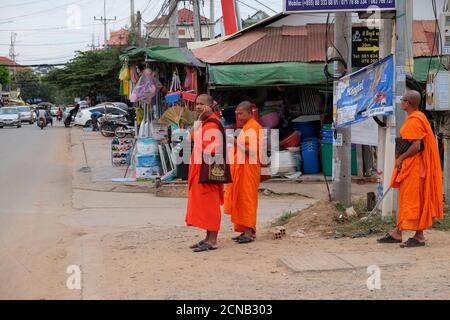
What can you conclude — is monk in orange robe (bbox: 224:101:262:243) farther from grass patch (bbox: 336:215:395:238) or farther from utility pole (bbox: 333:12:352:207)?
utility pole (bbox: 333:12:352:207)

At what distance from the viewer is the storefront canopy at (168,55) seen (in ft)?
45.6

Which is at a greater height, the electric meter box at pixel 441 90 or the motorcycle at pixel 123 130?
the electric meter box at pixel 441 90

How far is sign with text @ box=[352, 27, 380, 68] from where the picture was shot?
10.0 metres

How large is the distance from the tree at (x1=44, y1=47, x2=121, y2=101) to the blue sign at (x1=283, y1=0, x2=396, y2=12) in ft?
136

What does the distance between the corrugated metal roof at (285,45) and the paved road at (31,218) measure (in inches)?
181

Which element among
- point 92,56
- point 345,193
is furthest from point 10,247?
point 92,56

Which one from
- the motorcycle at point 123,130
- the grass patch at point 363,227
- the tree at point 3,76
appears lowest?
the grass patch at point 363,227

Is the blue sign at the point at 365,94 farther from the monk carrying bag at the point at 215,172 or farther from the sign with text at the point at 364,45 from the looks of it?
the monk carrying bag at the point at 215,172

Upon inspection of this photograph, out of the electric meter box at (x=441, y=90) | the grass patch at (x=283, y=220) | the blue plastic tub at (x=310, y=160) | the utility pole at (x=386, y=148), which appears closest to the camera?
the utility pole at (x=386, y=148)

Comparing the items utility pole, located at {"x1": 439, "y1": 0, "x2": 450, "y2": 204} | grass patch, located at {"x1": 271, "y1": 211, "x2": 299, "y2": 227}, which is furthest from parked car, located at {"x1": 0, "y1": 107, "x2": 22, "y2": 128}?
utility pole, located at {"x1": 439, "y1": 0, "x2": 450, "y2": 204}

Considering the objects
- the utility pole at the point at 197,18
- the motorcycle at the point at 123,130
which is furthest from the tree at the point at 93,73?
the utility pole at the point at 197,18

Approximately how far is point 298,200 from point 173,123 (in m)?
3.39

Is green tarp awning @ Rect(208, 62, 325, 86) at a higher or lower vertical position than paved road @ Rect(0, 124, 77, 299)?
higher

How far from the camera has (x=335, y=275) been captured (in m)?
5.93
